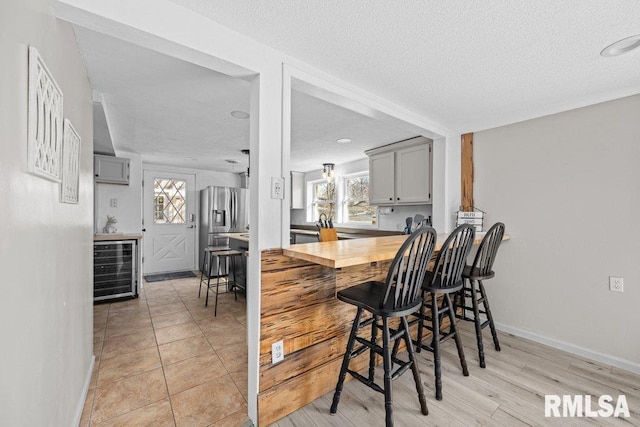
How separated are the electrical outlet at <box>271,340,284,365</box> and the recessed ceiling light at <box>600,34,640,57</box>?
2577 millimetres

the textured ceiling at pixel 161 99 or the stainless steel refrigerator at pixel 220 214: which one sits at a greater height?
the textured ceiling at pixel 161 99

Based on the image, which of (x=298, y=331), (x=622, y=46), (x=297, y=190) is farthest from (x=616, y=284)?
(x=297, y=190)

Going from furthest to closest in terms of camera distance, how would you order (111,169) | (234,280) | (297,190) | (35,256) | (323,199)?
(297,190) < (323,199) < (111,169) < (234,280) < (35,256)

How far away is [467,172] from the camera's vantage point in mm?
3186

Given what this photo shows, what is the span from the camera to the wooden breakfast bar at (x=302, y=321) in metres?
1.64

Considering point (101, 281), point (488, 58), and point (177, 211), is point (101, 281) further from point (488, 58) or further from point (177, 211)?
point (488, 58)

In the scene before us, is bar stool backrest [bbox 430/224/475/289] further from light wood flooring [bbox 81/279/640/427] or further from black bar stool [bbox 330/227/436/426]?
light wood flooring [bbox 81/279/640/427]

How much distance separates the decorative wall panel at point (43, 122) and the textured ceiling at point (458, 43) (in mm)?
709

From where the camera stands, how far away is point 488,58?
1808 millimetres

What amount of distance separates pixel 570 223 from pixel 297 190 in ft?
14.2

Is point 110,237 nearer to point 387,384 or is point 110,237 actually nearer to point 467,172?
point 387,384

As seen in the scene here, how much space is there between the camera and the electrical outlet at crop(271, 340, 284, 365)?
1683 millimetres

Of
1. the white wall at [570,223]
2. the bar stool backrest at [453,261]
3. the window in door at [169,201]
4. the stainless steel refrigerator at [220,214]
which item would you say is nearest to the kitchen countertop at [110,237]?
the stainless steel refrigerator at [220,214]

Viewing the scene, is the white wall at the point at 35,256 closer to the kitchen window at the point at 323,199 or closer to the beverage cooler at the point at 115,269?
the beverage cooler at the point at 115,269
